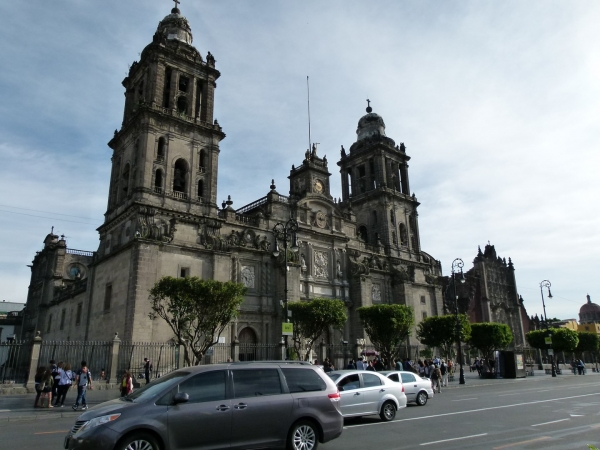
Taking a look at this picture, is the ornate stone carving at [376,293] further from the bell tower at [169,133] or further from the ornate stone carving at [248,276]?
the bell tower at [169,133]

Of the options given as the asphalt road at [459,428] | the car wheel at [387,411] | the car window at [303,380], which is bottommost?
the asphalt road at [459,428]

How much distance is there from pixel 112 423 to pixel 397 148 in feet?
175

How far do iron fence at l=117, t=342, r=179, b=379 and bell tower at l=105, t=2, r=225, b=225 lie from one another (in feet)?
32.9

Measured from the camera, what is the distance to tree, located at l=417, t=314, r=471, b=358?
1469 inches

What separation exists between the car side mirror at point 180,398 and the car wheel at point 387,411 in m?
7.68

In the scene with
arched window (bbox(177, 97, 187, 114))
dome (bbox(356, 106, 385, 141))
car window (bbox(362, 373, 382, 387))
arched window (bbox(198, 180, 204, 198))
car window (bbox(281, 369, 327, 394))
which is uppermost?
dome (bbox(356, 106, 385, 141))

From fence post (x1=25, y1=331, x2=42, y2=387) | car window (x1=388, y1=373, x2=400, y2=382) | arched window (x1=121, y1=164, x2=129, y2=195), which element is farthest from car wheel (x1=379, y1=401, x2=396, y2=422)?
arched window (x1=121, y1=164, x2=129, y2=195)

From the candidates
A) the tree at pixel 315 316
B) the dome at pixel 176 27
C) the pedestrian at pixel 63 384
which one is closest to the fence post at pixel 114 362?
the pedestrian at pixel 63 384

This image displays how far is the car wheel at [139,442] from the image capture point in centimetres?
648

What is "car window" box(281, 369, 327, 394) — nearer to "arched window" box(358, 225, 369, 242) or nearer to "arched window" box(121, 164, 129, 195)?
"arched window" box(121, 164, 129, 195)

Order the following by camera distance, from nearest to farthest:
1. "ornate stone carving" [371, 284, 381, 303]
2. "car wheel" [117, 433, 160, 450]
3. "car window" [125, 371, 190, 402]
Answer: "car wheel" [117, 433, 160, 450]
"car window" [125, 371, 190, 402]
"ornate stone carving" [371, 284, 381, 303]

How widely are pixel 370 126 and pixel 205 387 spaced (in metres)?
53.0

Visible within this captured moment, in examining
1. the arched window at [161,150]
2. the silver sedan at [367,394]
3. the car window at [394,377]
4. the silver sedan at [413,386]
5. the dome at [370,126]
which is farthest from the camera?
the dome at [370,126]

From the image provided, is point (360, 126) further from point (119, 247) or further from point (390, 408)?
point (390, 408)
